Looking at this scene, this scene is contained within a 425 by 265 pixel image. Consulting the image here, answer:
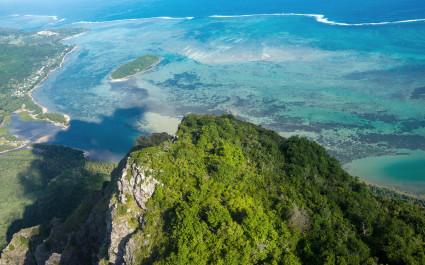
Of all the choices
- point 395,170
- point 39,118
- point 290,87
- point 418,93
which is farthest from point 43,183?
point 418,93

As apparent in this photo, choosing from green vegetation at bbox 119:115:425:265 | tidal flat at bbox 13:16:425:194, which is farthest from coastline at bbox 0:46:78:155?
green vegetation at bbox 119:115:425:265

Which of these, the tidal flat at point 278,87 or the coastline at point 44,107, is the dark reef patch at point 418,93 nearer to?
the tidal flat at point 278,87

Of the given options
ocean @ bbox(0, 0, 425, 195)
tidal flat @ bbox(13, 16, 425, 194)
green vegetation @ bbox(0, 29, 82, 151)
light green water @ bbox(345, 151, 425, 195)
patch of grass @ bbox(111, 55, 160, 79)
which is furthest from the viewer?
patch of grass @ bbox(111, 55, 160, 79)

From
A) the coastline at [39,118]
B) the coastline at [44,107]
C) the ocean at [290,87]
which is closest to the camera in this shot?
the ocean at [290,87]

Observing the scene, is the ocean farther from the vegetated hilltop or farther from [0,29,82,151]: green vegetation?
the vegetated hilltop

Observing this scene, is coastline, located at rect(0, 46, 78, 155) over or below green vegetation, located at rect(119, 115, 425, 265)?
below

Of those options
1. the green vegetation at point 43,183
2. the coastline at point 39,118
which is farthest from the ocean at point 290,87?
the green vegetation at point 43,183

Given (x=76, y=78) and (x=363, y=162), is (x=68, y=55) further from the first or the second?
(x=363, y=162)
